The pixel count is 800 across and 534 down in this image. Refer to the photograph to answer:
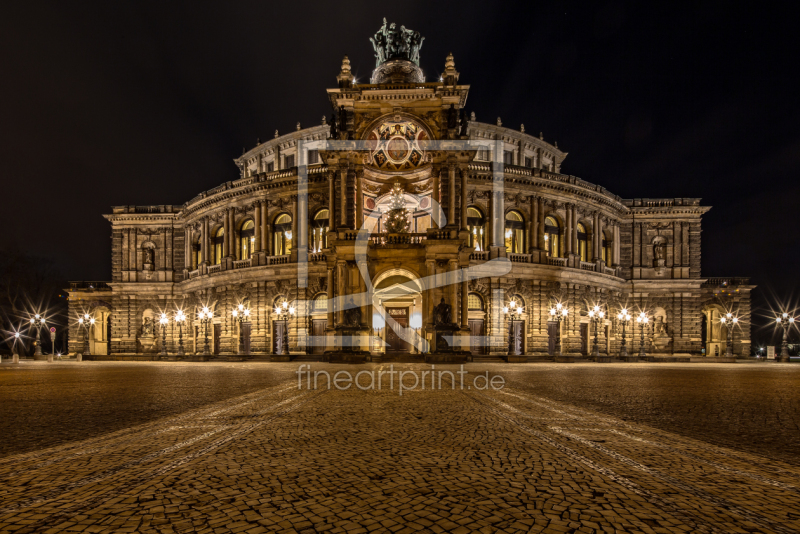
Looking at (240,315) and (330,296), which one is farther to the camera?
(240,315)

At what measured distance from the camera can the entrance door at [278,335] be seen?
3594 centimetres

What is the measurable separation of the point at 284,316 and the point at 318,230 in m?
7.59

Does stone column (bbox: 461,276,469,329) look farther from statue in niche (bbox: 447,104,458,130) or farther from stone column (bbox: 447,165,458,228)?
statue in niche (bbox: 447,104,458,130)

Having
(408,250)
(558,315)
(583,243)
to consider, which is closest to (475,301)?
(558,315)

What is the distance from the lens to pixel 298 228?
36000 millimetres

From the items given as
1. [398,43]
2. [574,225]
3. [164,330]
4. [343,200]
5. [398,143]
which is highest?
[398,43]

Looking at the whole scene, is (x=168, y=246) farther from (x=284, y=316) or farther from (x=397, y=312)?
(x=397, y=312)

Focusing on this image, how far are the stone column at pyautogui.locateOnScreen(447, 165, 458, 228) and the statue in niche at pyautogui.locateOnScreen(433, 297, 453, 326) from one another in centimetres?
526

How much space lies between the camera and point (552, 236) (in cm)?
3781

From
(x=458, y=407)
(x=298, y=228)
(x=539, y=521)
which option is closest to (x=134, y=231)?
(x=298, y=228)

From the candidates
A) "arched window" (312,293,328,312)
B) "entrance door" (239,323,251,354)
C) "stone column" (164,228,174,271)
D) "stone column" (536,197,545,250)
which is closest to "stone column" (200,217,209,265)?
"stone column" (164,228,174,271)

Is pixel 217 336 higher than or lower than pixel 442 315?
lower

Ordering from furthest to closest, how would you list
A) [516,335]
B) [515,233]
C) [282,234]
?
[282,234] → [515,233] → [516,335]

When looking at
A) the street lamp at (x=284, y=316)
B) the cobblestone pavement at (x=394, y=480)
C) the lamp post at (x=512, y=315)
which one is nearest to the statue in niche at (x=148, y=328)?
the street lamp at (x=284, y=316)
